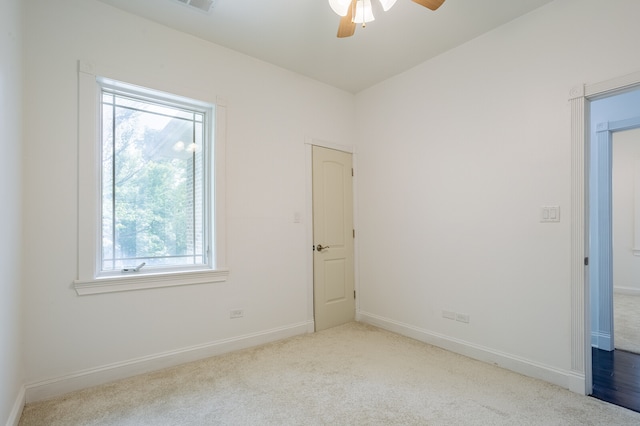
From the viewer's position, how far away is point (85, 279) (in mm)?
2445

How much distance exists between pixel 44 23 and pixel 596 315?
17.8 feet

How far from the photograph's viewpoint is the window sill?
97.0 inches

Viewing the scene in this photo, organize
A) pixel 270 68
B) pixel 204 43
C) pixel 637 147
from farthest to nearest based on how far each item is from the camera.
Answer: pixel 637 147, pixel 270 68, pixel 204 43

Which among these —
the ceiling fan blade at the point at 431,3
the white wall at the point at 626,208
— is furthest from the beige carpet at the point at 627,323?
the ceiling fan blade at the point at 431,3

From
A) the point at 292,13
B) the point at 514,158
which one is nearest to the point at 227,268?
the point at 292,13

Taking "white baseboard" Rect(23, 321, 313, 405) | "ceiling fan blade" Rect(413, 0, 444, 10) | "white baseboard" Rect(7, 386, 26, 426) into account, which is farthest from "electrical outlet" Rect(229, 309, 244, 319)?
"ceiling fan blade" Rect(413, 0, 444, 10)

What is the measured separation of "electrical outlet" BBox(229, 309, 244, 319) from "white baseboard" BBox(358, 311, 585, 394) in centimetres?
168

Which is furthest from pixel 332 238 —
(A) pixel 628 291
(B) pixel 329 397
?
(A) pixel 628 291

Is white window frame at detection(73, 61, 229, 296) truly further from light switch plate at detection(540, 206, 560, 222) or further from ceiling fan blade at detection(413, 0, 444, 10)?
light switch plate at detection(540, 206, 560, 222)

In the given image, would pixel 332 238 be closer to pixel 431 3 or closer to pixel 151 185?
pixel 151 185

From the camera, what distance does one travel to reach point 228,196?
320cm

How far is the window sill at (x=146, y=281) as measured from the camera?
246 centimetres

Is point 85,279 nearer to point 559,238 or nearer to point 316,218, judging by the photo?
point 316,218

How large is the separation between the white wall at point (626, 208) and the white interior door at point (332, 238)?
16.6 feet
